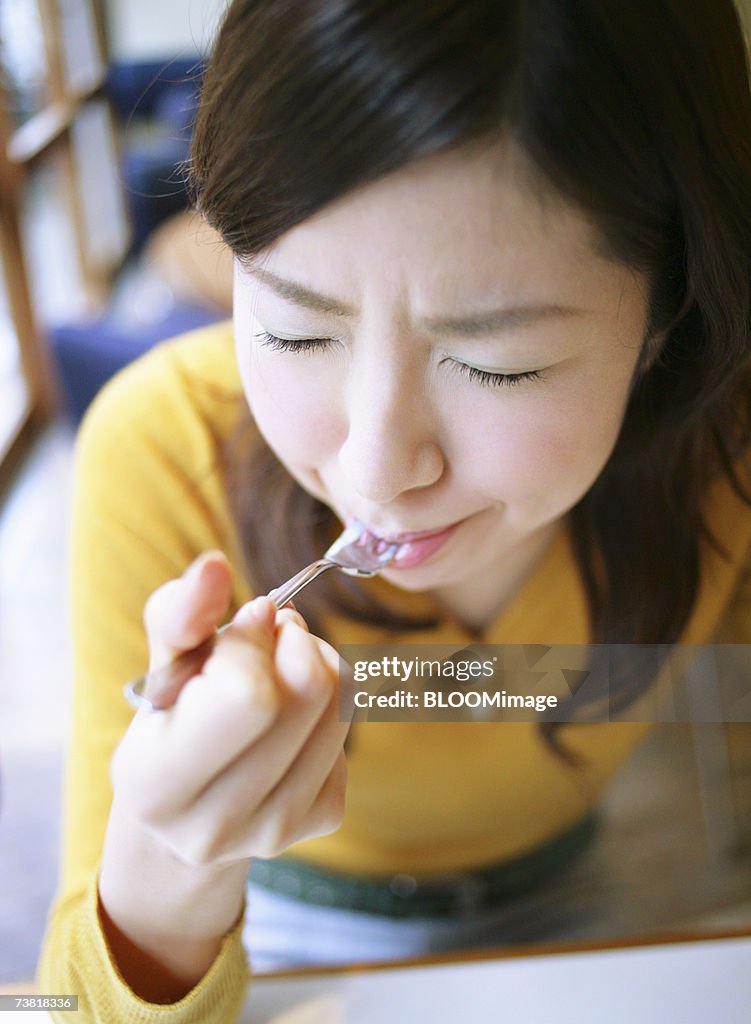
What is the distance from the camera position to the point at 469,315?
39 cm

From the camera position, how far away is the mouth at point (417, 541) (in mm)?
524

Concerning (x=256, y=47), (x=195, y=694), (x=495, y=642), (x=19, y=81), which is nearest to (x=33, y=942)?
(x=495, y=642)

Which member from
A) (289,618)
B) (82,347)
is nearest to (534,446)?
(289,618)

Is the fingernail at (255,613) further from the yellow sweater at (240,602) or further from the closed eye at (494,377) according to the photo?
the yellow sweater at (240,602)

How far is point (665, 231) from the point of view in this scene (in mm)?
421

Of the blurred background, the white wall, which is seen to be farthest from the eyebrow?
the white wall

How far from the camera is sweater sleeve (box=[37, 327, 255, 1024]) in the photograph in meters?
0.61

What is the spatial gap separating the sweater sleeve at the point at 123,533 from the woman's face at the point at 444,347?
177 mm

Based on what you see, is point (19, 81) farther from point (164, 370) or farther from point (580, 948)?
point (580, 948)

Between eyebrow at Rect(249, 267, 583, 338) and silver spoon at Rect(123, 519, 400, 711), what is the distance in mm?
130

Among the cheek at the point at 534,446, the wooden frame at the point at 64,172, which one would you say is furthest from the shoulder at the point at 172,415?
the wooden frame at the point at 64,172

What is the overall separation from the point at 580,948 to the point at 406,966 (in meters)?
0.10

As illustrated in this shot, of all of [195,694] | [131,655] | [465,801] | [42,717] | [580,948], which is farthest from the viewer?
[42,717]

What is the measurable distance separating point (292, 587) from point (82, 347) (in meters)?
1.19
